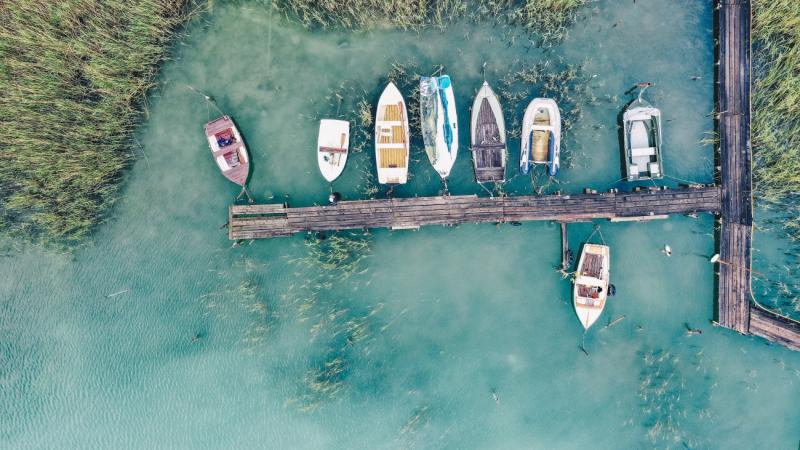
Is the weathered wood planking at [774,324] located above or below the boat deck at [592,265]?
below

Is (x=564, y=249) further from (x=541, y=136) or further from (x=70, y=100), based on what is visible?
(x=70, y=100)

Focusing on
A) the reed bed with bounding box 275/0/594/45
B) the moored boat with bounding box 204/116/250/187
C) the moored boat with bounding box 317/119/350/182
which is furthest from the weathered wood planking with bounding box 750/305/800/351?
the moored boat with bounding box 204/116/250/187

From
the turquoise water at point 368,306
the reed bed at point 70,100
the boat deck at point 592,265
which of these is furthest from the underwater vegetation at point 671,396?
the reed bed at point 70,100

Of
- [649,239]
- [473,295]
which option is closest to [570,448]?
[473,295]

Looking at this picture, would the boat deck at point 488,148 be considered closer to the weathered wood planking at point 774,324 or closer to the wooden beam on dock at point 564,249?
the wooden beam on dock at point 564,249

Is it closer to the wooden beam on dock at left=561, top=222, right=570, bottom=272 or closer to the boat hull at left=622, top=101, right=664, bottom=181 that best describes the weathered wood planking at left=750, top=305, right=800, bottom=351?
the boat hull at left=622, top=101, right=664, bottom=181

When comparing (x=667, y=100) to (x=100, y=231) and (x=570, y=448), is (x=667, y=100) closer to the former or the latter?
(x=570, y=448)
